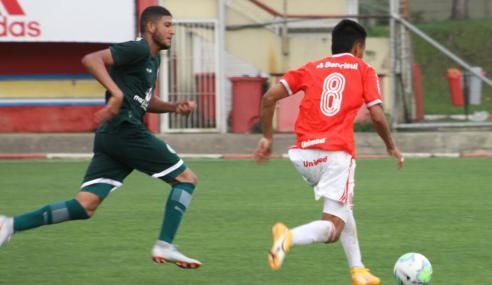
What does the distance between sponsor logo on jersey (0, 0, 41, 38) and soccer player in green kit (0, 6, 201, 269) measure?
11120mm

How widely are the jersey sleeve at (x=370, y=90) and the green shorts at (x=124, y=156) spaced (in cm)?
144

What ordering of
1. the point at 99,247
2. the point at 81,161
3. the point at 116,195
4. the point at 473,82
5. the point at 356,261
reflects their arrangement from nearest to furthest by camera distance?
the point at 356,261 < the point at 99,247 < the point at 116,195 < the point at 81,161 < the point at 473,82

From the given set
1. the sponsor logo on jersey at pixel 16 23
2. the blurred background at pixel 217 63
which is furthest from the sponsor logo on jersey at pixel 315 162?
the sponsor logo on jersey at pixel 16 23

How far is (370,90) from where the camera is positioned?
552 cm

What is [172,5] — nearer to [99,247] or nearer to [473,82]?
[473,82]

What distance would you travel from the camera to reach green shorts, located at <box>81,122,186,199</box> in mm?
5906

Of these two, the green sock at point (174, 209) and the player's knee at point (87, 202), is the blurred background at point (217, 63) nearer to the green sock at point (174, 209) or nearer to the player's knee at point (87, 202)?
the green sock at point (174, 209)

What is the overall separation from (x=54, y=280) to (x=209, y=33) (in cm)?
1180

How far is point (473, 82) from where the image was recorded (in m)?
16.8

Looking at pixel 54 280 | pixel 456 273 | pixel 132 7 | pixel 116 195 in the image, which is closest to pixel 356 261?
pixel 456 273

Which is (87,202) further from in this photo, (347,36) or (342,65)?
(347,36)

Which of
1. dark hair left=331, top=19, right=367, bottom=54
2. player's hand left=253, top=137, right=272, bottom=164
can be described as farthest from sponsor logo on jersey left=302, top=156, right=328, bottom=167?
dark hair left=331, top=19, right=367, bottom=54

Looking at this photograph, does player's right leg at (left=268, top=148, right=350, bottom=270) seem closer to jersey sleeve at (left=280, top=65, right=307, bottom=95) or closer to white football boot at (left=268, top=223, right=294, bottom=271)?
white football boot at (left=268, top=223, right=294, bottom=271)

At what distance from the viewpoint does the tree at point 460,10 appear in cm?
2291
